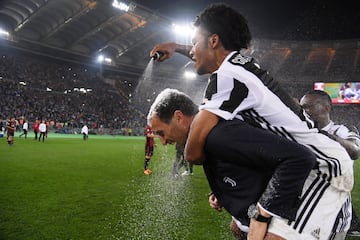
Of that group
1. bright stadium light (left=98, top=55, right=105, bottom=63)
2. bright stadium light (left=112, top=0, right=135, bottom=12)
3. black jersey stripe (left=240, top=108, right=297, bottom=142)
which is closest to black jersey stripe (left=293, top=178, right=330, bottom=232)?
black jersey stripe (left=240, top=108, right=297, bottom=142)

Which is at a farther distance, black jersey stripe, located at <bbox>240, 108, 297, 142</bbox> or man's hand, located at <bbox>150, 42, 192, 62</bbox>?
man's hand, located at <bbox>150, 42, 192, 62</bbox>

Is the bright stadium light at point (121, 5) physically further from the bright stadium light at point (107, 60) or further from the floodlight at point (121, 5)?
the bright stadium light at point (107, 60)

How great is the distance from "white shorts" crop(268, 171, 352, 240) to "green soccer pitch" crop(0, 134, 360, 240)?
401 centimetres

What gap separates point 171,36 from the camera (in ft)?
160

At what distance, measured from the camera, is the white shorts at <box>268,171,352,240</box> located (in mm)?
1678

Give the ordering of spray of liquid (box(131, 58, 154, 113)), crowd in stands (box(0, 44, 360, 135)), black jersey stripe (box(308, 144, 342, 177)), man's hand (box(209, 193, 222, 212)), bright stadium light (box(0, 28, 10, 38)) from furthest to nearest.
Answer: spray of liquid (box(131, 58, 154, 113)) < crowd in stands (box(0, 44, 360, 135)) < bright stadium light (box(0, 28, 10, 38)) < man's hand (box(209, 193, 222, 212)) < black jersey stripe (box(308, 144, 342, 177))

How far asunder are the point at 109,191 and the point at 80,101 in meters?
40.7

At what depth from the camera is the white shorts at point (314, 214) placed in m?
1.68

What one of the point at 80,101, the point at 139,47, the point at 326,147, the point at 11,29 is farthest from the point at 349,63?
the point at 326,147

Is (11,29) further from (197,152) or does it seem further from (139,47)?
(197,152)

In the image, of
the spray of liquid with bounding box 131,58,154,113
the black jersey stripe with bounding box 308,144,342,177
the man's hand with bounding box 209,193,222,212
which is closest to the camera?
the black jersey stripe with bounding box 308,144,342,177

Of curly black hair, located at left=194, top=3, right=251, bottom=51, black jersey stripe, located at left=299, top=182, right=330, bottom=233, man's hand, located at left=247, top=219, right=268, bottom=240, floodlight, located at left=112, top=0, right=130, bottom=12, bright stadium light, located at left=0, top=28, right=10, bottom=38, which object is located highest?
floodlight, located at left=112, top=0, right=130, bottom=12

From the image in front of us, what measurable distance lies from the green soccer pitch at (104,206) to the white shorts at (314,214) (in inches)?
158

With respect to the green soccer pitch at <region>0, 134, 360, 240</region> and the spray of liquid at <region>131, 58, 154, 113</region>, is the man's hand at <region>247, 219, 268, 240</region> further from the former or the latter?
the spray of liquid at <region>131, 58, 154, 113</region>
